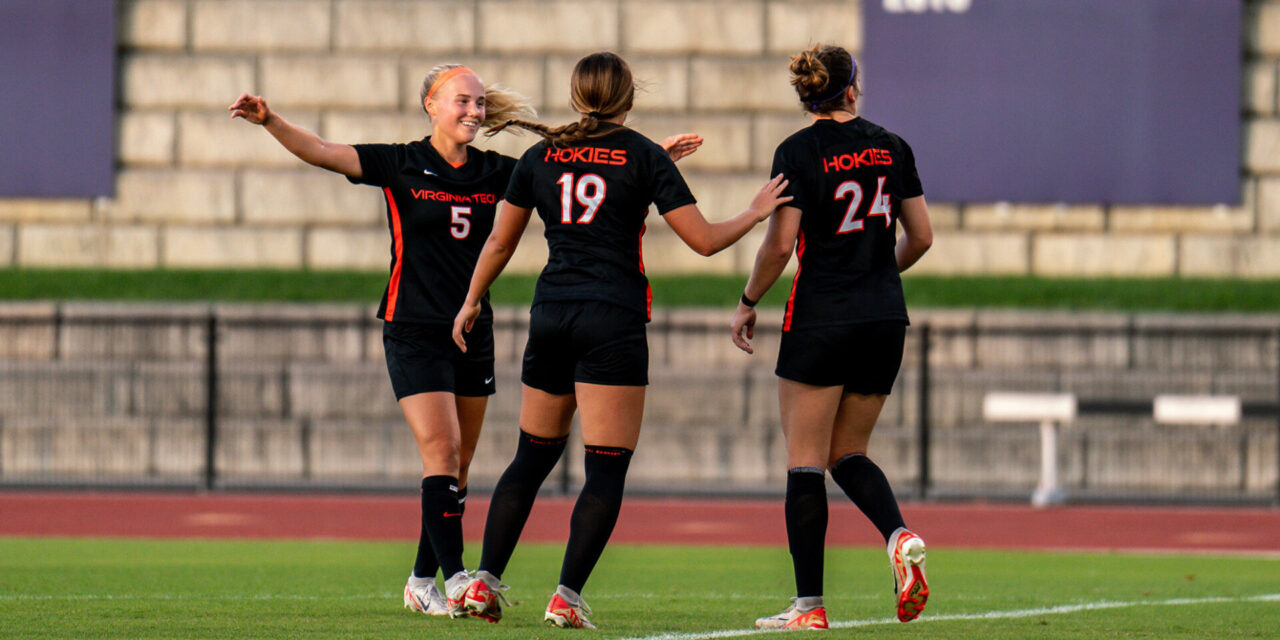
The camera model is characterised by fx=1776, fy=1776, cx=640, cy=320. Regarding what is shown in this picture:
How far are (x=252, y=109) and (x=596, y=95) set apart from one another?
1298 millimetres

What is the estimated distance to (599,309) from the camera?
584 centimetres

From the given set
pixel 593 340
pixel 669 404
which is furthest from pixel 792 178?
pixel 669 404

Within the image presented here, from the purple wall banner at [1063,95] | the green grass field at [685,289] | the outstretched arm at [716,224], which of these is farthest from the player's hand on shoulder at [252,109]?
the purple wall banner at [1063,95]

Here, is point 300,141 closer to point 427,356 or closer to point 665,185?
point 427,356

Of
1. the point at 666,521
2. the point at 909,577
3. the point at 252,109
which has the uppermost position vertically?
the point at 252,109

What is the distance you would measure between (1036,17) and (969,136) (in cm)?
135

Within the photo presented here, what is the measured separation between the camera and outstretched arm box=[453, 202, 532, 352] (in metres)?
6.02

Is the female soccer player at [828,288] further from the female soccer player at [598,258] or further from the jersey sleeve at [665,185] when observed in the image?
the jersey sleeve at [665,185]

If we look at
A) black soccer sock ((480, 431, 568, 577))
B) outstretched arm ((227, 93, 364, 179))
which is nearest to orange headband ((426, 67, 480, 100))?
outstretched arm ((227, 93, 364, 179))

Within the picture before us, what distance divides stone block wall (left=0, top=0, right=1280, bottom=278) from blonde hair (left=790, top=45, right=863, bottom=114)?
1206 cm

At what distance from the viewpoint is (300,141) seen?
20.8 ft

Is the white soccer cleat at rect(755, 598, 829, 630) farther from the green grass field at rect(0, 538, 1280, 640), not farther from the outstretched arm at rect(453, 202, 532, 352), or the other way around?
the outstretched arm at rect(453, 202, 532, 352)

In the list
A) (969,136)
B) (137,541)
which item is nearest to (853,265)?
(137,541)

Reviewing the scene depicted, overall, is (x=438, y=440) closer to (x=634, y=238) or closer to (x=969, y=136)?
(x=634, y=238)
